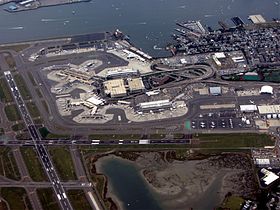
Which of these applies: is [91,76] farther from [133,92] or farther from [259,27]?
[259,27]

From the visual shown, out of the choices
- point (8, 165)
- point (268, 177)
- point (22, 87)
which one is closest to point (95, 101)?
point (22, 87)

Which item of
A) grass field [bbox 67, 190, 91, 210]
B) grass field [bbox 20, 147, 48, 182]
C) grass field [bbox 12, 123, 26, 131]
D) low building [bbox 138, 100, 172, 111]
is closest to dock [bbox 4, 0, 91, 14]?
grass field [bbox 12, 123, 26, 131]

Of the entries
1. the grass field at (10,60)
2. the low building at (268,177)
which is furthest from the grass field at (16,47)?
the low building at (268,177)

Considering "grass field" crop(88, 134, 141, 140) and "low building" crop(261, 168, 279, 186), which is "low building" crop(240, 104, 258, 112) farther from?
"grass field" crop(88, 134, 141, 140)

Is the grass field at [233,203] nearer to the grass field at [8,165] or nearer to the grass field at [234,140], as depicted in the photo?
the grass field at [234,140]

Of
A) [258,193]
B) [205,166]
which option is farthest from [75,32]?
[258,193]
